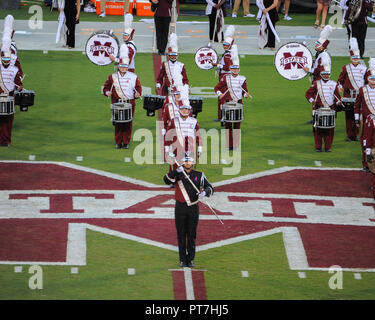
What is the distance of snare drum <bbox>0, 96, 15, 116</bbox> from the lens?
74.2 ft

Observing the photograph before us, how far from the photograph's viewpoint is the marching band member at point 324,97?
22953 millimetres

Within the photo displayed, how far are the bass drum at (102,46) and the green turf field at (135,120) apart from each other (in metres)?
1.52

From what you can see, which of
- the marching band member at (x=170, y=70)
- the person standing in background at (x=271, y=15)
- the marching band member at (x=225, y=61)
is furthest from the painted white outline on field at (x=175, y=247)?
the person standing in background at (x=271, y=15)

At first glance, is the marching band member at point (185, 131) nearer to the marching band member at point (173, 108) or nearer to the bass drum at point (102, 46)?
the marching band member at point (173, 108)

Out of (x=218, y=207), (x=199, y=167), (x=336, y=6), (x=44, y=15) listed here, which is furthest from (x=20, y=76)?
(x=336, y=6)

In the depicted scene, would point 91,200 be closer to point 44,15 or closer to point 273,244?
point 273,244

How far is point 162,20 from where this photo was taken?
31594 mm

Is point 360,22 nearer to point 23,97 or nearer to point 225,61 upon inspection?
point 225,61

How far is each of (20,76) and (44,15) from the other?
53.9ft

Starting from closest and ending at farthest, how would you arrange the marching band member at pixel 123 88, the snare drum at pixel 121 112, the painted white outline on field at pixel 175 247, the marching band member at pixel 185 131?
the painted white outline on field at pixel 175 247 → the marching band member at pixel 185 131 → the snare drum at pixel 121 112 → the marching band member at pixel 123 88

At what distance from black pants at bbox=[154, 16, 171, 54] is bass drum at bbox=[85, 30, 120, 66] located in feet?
20.6

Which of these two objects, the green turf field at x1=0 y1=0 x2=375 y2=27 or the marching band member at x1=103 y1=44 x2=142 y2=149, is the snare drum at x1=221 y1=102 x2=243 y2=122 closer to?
the marching band member at x1=103 y1=44 x2=142 y2=149

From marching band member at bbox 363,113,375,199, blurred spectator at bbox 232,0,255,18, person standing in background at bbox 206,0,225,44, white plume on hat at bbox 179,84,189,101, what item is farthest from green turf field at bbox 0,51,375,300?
blurred spectator at bbox 232,0,255,18

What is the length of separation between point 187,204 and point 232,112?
276 inches
